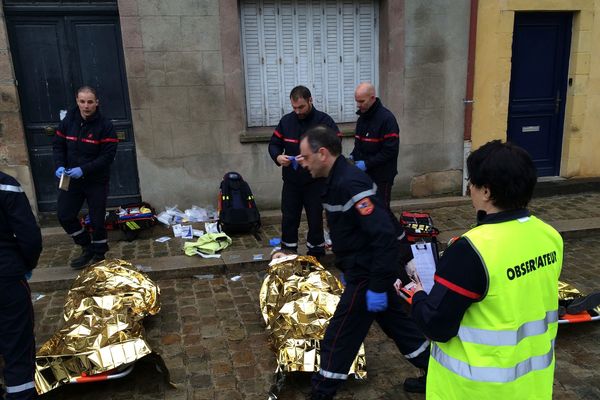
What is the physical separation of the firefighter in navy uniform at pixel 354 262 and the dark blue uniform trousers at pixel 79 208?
3307mm

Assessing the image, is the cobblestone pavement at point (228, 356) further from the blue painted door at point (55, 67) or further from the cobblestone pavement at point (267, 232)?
the blue painted door at point (55, 67)

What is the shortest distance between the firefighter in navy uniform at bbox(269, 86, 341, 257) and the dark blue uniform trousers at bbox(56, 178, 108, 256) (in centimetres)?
198

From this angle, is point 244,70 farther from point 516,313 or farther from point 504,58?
point 516,313

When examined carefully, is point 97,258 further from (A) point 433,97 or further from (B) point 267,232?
(A) point 433,97

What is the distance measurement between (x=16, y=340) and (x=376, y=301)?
7.50 feet

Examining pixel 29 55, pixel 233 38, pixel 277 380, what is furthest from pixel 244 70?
pixel 277 380

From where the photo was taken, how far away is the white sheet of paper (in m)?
4.77

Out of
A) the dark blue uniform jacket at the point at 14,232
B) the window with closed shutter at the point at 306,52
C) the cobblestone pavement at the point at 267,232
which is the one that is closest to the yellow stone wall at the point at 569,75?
the cobblestone pavement at the point at 267,232

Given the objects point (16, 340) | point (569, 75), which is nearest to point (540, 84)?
point (569, 75)

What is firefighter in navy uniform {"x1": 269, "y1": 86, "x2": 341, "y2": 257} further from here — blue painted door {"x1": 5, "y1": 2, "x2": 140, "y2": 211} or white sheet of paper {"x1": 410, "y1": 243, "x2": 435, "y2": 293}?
blue painted door {"x1": 5, "y1": 2, "x2": 140, "y2": 211}

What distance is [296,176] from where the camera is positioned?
18.3 feet

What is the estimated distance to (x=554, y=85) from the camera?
8.65m

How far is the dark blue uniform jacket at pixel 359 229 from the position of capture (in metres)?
3.05

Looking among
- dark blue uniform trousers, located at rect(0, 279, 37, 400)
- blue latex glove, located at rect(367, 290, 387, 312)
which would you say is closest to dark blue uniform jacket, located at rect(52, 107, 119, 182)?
dark blue uniform trousers, located at rect(0, 279, 37, 400)
